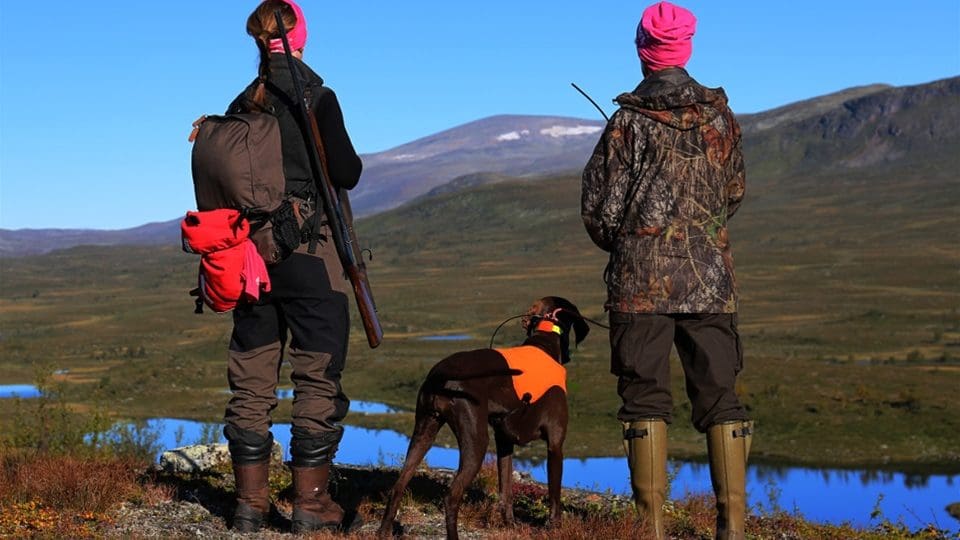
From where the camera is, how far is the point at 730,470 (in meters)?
5.87

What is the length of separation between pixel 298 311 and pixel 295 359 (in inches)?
9.4

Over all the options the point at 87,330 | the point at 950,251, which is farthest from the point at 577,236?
the point at 87,330

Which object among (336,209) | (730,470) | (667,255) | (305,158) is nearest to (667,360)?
(667,255)

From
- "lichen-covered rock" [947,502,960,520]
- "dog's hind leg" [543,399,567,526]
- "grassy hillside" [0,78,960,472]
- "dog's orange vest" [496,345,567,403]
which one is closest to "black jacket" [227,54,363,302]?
"dog's orange vest" [496,345,567,403]

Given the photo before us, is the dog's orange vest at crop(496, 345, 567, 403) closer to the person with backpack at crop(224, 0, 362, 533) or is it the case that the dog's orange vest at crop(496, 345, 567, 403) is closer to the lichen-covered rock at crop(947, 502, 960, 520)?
the person with backpack at crop(224, 0, 362, 533)

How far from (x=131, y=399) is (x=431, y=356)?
37.4 feet

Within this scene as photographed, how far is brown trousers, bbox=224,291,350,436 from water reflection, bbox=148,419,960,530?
13349 millimetres

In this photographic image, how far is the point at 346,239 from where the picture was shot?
6.16 meters

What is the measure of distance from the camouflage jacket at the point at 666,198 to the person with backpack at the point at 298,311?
1262 mm

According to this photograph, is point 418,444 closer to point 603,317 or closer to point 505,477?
point 505,477

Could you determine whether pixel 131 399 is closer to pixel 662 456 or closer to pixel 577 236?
pixel 662 456

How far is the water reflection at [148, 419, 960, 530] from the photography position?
66.1ft

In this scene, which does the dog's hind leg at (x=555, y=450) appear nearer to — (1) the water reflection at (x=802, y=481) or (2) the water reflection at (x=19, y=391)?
(1) the water reflection at (x=802, y=481)

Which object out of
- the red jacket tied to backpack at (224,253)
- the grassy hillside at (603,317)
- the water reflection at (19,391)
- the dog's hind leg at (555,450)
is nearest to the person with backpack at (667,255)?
the dog's hind leg at (555,450)
